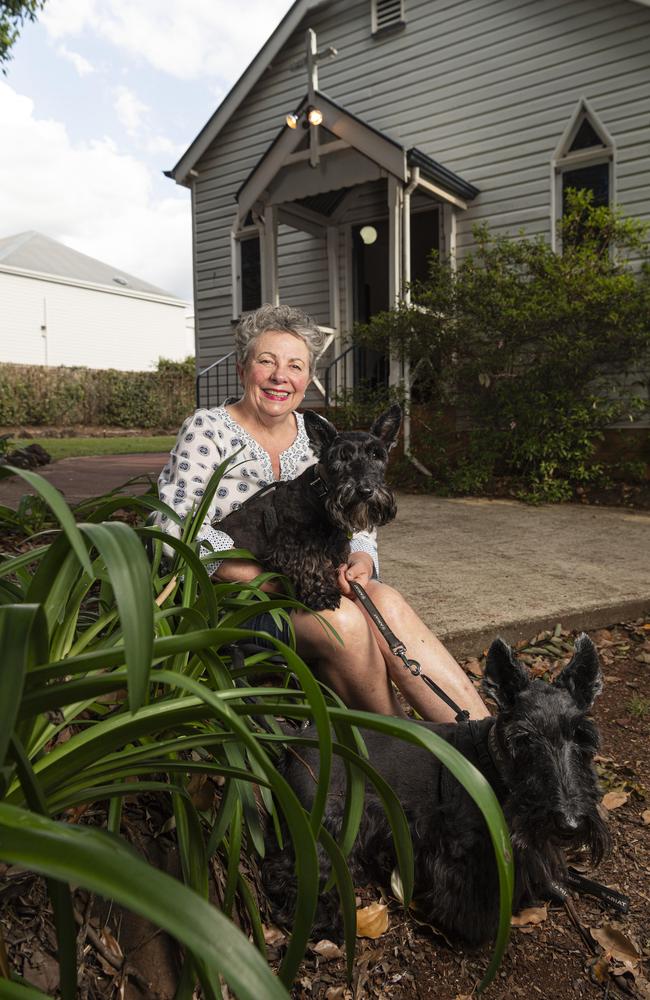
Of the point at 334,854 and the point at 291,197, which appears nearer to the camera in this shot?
the point at 334,854

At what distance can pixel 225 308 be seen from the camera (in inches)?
539

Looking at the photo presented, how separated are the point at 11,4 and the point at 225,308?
6.67 m

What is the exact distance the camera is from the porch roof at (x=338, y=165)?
9.80 metres

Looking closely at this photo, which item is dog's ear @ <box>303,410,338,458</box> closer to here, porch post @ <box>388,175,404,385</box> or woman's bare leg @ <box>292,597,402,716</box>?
woman's bare leg @ <box>292,597,402,716</box>

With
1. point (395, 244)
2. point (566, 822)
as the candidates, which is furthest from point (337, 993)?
point (395, 244)

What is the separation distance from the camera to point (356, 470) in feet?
8.10

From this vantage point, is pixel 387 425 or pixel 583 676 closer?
pixel 583 676

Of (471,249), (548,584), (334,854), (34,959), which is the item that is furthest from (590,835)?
(471,249)

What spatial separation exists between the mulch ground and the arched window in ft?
31.4

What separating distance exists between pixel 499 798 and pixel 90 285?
35.4 metres

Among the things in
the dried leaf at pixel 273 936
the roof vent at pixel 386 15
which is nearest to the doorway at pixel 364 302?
the roof vent at pixel 386 15

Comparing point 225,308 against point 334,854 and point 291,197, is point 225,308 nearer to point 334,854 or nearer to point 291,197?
point 291,197

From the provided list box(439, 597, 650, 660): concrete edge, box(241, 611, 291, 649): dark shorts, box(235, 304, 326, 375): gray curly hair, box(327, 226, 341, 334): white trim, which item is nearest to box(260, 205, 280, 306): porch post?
box(327, 226, 341, 334): white trim

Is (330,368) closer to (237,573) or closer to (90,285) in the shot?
(237,573)
